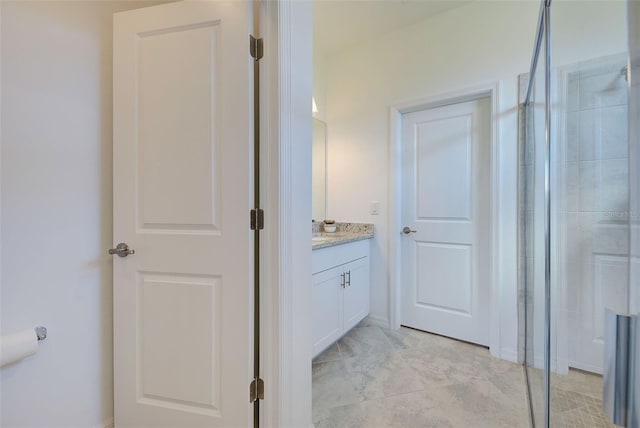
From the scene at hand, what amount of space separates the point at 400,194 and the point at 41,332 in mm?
2434

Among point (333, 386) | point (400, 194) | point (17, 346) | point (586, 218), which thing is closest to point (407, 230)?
point (400, 194)

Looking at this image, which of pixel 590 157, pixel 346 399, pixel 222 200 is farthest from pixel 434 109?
pixel 346 399

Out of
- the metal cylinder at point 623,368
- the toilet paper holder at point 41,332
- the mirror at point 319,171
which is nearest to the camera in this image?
the metal cylinder at point 623,368

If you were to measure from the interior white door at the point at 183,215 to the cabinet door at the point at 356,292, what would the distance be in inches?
46.4

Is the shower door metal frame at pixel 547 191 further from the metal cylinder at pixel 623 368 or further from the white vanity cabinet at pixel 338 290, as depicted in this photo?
the white vanity cabinet at pixel 338 290

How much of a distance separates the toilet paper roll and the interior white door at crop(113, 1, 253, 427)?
0.92 ft

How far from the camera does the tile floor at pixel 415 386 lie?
1.44m

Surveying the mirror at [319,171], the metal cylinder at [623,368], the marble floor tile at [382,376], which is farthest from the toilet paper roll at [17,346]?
the mirror at [319,171]

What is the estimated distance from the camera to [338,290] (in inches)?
82.0

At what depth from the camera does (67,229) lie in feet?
3.80

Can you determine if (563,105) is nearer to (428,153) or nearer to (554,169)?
(554,169)

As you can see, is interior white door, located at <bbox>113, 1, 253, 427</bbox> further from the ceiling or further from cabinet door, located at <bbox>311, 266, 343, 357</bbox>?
the ceiling

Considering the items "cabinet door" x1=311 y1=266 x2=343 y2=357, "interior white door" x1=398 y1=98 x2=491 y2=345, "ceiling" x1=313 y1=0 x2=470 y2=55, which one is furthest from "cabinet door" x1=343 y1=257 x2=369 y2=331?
"ceiling" x1=313 y1=0 x2=470 y2=55

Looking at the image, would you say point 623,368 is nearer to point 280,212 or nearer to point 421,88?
point 280,212
